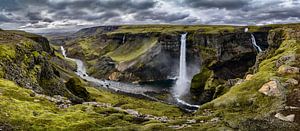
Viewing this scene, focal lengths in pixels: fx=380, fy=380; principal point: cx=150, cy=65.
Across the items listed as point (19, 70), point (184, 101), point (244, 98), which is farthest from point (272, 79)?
point (184, 101)

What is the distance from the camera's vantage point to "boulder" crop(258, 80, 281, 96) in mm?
57756

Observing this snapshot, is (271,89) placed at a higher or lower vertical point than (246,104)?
higher

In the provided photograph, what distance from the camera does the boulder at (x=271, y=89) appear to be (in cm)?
5776

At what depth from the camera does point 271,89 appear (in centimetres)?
5922

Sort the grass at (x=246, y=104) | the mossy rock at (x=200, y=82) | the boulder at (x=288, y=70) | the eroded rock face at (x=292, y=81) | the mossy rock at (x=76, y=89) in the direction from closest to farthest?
1. the grass at (x=246, y=104)
2. the eroded rock face at (x=292, y=81)
3. the boulder at (x=288, y=70)
4. the mossy rock at (x=76, y=89)
5. the mossy rock at (x=200, y=82)

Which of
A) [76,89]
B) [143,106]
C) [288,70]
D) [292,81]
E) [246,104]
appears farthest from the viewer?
[143,106]

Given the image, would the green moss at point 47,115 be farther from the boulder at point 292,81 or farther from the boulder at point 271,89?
the boulder at point 292,81

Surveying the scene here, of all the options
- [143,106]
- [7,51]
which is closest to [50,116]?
[7,51]

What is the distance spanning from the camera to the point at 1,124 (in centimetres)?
4006

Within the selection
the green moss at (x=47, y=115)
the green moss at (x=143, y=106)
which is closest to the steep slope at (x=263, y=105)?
the green moss at (x=47, y=115)

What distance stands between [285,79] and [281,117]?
1788 cm

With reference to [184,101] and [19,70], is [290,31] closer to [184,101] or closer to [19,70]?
[184,101]

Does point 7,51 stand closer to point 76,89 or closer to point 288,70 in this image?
point 76,89

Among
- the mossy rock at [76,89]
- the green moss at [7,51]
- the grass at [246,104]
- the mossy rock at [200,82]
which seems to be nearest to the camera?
the grass at [246,104]
